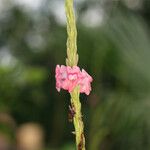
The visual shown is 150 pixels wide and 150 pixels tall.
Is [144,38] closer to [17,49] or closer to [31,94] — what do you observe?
[31,94]

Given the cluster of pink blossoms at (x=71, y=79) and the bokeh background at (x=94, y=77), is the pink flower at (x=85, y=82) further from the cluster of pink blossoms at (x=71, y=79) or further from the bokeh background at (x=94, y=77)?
the bokeh background at (x=94, y=77)

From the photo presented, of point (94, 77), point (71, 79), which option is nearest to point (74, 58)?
point (71, 79)

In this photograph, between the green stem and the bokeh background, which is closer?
the green stem

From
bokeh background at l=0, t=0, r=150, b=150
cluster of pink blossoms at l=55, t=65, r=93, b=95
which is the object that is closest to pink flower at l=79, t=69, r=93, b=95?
cluster of pink blossoms at l=55, t=65, r=93, b=95

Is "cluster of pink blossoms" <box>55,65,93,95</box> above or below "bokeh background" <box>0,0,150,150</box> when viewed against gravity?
below

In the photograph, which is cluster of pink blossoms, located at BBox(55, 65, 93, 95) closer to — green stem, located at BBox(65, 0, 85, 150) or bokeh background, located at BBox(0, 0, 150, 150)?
green stem, located at BBox(65, 0, 85, 150)

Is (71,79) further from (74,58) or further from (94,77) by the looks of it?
(94,77)

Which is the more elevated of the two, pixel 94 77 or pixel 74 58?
pixel 94 77
